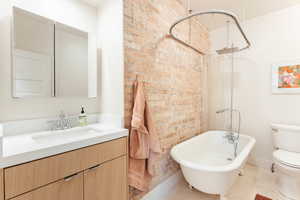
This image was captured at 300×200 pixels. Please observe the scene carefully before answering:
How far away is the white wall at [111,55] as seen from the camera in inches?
57.0

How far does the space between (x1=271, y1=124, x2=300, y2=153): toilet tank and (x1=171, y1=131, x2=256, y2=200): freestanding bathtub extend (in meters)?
0.35

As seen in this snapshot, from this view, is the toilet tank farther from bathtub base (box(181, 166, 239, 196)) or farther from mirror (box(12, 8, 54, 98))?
mirror (box(12, 8, 54, 98))

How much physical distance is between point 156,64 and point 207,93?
1.71 meters

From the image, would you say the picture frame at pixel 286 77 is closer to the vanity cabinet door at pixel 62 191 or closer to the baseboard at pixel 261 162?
the baseboard at pixel 261 162

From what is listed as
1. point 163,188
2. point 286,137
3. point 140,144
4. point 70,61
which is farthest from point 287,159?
point 70,61

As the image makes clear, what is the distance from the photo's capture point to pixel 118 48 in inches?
57.8

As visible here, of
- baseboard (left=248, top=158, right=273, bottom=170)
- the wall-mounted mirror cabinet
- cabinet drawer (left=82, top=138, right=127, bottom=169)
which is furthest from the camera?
baseboard (left=248, top=158, right=273, bottom=170)

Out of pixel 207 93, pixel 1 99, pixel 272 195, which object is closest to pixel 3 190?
pixel 1 99

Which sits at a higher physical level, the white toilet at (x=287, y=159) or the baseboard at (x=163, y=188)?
the white toilet at (x=287, y=159)

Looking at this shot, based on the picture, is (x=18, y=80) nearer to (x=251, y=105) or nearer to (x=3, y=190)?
(x=3, y=190)

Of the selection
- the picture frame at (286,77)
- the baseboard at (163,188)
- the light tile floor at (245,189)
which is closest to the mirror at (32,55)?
the baseboard at (163,188)

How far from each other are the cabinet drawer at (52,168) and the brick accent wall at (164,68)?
426 mm

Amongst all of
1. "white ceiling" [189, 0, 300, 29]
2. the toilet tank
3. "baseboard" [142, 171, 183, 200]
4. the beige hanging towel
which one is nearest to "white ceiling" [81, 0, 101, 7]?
the beige hanging towel

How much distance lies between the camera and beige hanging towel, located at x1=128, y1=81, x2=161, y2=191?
142 cm
